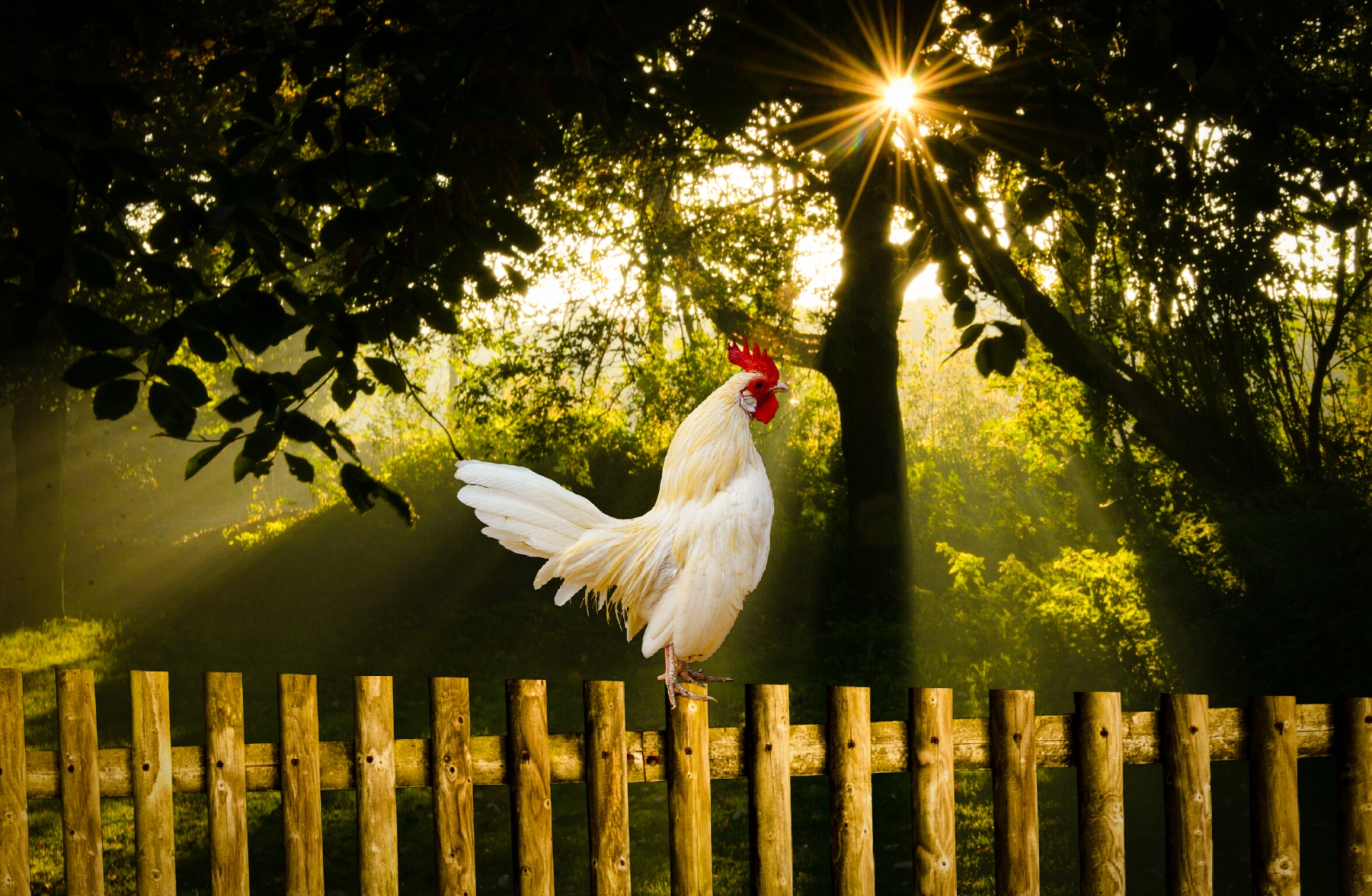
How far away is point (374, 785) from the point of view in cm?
323

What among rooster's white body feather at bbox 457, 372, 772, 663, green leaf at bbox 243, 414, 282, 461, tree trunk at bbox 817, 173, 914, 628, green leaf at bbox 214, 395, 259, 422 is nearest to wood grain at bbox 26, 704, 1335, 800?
rooster's white body feather at bbox 457, 372, 772, 663

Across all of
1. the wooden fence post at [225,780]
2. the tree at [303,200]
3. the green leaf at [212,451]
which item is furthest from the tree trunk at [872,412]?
the green leaf at [212,451]

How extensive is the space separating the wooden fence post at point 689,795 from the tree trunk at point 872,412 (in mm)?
7042

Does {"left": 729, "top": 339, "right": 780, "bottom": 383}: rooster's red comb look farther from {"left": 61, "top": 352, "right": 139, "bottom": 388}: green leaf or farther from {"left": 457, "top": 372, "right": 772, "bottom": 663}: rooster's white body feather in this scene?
{"left": 61, "top": 352, "right": 139, "bottom": 388}: green leaf

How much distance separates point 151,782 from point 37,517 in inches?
588

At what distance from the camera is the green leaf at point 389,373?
2.89 meters

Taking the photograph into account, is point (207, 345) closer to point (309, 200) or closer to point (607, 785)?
point (309, 200)

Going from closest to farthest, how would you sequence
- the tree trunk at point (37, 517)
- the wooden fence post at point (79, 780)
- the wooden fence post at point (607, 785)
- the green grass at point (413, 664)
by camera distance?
the wooden fence post at point (607, 785), the wooden fence post at point (79, 780), the green grass at point (413, 664), the tree trunk at point (37, 517)

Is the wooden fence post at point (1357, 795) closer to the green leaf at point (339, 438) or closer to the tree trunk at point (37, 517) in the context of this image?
the green leaf at point (339, 438)

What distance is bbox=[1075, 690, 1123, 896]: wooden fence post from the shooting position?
3459 millimetres

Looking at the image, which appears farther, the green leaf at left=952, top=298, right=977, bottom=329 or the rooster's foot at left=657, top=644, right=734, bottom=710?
the rooster's foot at left=657, top=644, right=734, bottom=710

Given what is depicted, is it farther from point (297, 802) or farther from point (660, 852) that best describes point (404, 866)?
point (297, 802)

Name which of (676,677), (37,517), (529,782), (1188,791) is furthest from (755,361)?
(37,517)

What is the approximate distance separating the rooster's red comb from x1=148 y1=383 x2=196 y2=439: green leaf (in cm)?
214
